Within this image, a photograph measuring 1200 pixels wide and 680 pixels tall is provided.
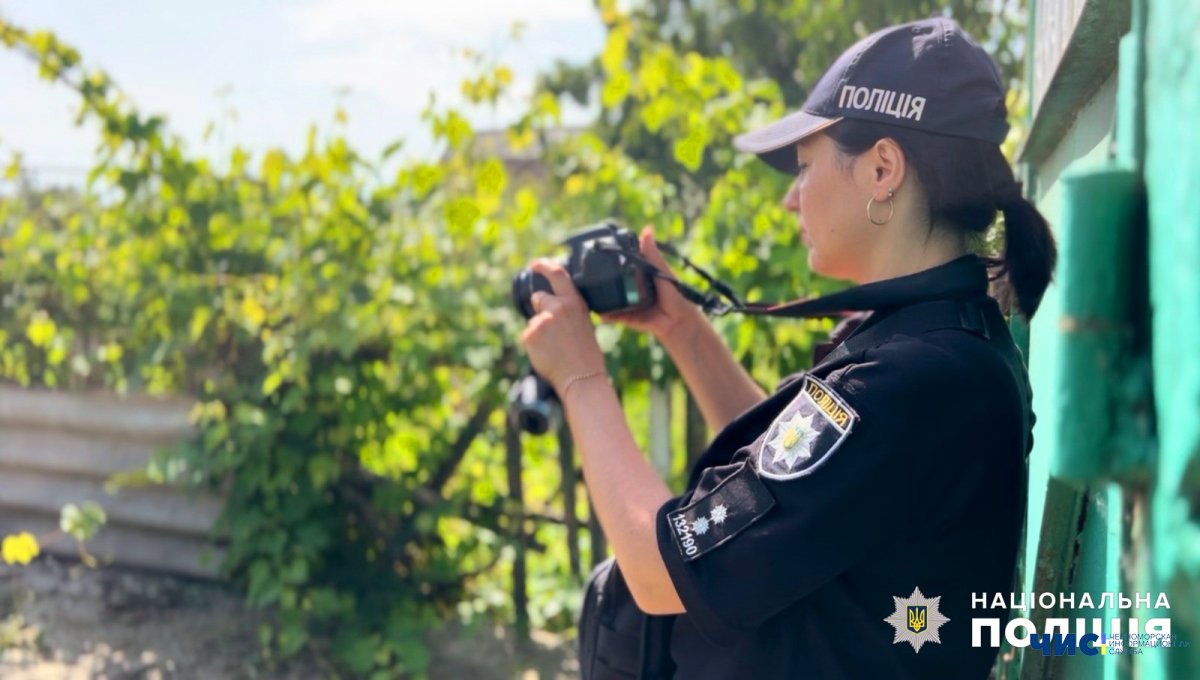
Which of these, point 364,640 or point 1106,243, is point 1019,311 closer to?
point 1106,243

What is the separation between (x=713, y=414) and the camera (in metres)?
2.07

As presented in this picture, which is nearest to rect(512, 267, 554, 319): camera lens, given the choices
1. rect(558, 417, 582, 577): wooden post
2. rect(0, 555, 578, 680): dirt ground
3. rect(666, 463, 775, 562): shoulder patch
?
rect(666, 463, 775, 562): shoulder patch

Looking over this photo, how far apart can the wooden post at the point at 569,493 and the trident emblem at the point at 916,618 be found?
7.81 ft

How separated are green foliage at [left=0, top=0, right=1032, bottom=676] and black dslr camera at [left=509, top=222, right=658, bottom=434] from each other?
968mm

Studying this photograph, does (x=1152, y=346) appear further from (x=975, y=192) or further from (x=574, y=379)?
(x=574, y=379)

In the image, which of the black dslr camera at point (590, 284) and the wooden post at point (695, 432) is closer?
the black dslr camera at point (590, 284)

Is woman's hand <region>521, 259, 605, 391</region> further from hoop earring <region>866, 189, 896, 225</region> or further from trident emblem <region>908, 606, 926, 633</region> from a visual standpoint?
trident emblem <region>908, 606, 926, 633</region>

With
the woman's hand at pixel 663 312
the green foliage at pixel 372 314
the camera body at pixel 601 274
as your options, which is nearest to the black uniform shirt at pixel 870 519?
the camera body at pixel 601 274

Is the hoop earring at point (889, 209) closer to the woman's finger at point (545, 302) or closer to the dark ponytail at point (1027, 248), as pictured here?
the dark ponytail at point (1027, 248)

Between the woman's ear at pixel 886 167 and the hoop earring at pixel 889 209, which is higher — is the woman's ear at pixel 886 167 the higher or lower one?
the higher one

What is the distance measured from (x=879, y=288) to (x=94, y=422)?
353 centimetres

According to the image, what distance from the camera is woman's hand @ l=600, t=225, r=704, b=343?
2.08 m

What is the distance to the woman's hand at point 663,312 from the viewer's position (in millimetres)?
2076

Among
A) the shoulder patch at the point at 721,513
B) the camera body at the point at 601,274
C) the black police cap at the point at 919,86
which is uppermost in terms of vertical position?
the black police cap at the point at 919,86
